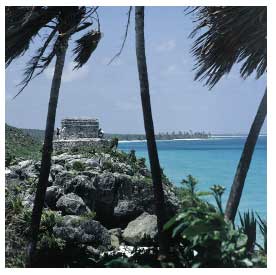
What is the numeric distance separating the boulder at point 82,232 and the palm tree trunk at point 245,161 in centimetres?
205

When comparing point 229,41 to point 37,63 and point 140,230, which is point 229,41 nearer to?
point 37,63

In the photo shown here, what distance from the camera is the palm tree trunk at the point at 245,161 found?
227 inches

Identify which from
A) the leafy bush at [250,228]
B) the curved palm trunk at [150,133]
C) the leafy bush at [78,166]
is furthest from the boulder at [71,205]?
the leafy bush at [250,228]

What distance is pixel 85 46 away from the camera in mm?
6355

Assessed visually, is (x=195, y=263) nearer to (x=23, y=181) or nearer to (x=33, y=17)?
(x=33, y=17)

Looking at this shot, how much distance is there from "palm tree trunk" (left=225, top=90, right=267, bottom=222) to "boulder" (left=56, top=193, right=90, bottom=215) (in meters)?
3.14

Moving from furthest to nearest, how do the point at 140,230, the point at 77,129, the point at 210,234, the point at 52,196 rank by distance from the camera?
the point at 77,129
the point at 52,196
the point at 140,230
the point at 210,234

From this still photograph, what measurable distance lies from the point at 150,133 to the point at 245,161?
3.62ft

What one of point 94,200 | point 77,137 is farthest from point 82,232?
point 77,137

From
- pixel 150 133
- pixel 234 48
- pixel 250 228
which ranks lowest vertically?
pixel 250 228

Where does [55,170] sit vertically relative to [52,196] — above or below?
above

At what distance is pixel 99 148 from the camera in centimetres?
1354
